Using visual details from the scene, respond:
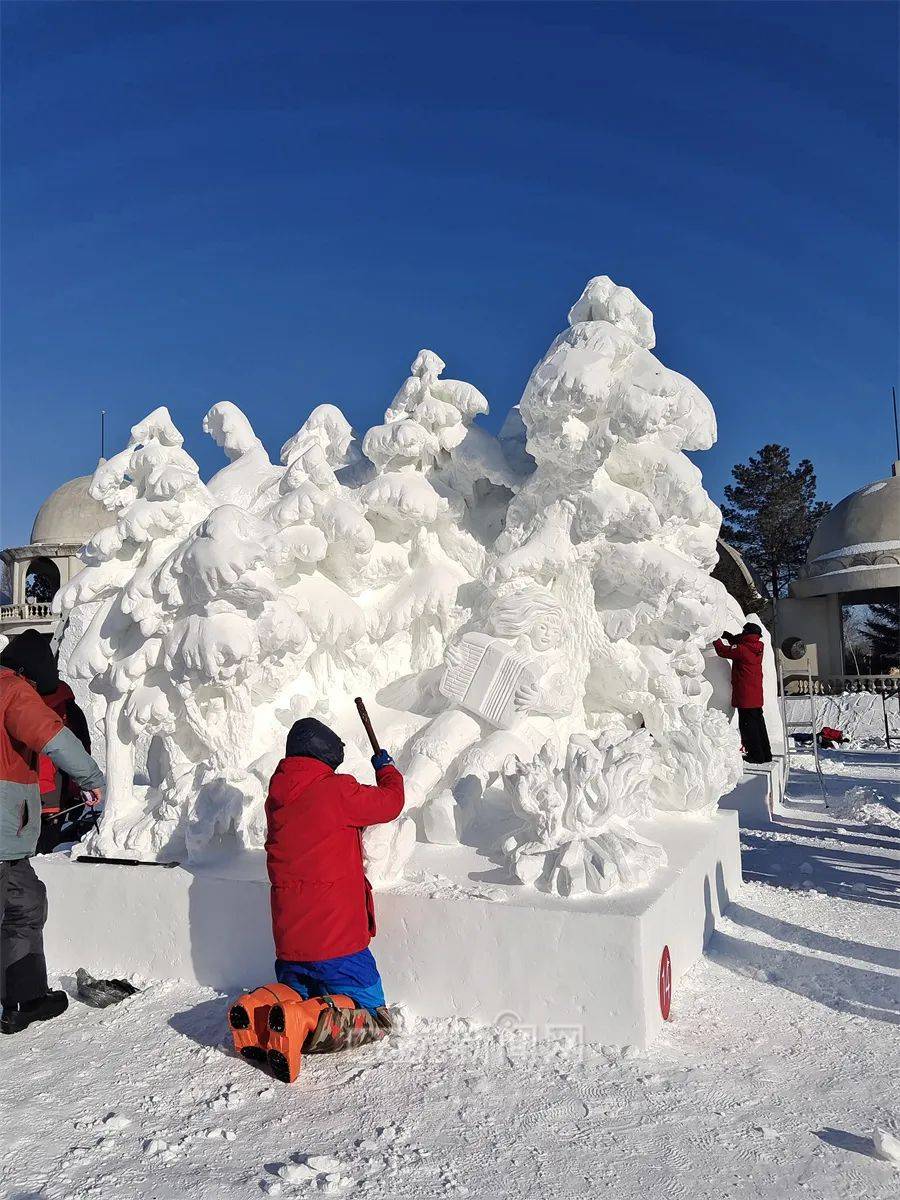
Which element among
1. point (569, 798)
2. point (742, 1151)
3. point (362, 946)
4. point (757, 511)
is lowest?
point (742, 1151)

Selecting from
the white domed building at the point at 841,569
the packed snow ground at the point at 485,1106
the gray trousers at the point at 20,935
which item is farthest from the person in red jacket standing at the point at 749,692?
the white domed building at the point at 841,569

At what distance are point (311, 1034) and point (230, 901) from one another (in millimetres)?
981

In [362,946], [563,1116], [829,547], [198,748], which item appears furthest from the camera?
[829,547]

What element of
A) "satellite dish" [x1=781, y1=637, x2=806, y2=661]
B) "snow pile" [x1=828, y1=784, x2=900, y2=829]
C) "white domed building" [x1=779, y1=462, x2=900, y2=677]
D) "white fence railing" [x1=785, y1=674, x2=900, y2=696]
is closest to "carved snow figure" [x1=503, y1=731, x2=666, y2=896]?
"snow pile" [x1=828, y1=784, x2=900, y2=829]

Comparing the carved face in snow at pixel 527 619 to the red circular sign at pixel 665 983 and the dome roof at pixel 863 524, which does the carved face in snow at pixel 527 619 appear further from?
the dome roof at pixel 863 524

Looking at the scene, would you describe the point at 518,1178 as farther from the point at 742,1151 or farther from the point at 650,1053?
the point at 650,1053

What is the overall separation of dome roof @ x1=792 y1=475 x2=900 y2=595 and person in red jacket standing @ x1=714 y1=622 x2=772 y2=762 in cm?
1443

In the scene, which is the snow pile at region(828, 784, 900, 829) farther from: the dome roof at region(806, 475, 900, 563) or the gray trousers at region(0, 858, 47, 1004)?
the dome roof at region(806, 475, 900, 563)

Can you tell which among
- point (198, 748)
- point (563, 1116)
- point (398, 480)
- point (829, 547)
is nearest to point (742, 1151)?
point (563, 1116)

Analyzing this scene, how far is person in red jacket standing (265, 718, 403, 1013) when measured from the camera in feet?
10.4

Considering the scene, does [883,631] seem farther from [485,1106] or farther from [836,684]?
[485,1106]

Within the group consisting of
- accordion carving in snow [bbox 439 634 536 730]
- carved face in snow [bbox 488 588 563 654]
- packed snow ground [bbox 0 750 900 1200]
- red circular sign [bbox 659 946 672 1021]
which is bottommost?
packed snow ground [bbox 0 750 900 1200]

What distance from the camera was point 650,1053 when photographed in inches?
124

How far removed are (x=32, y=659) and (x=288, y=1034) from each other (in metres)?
2.08
